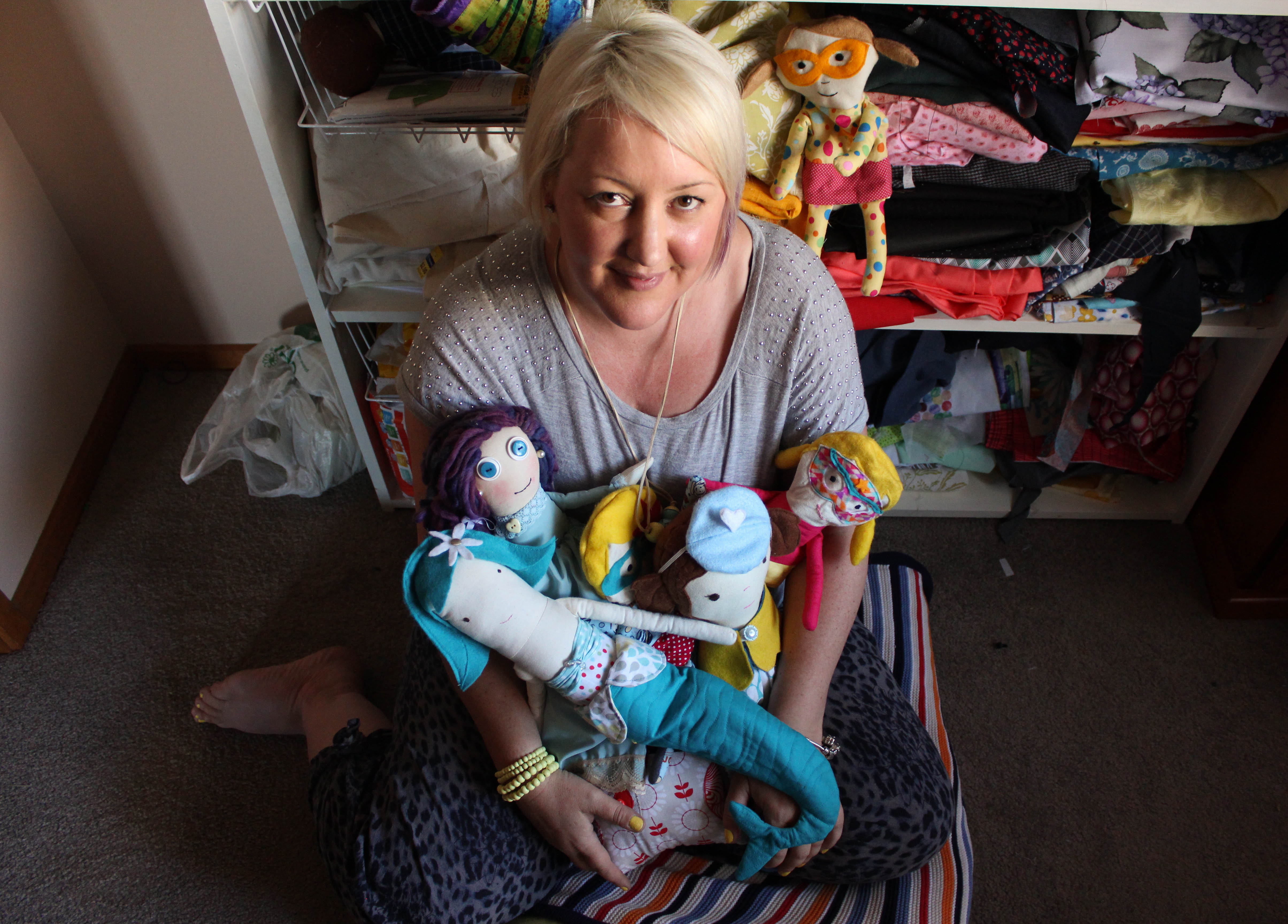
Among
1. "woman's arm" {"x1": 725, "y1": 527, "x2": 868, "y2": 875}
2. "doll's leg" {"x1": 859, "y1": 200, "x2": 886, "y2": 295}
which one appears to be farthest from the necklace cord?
"doll's leg" {"x1": 859, "y1": 200, "x2": 886, "y2": 295}

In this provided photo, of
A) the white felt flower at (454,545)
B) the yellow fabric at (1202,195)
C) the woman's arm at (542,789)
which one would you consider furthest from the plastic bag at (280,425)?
the yellow fabric at (1202,195)

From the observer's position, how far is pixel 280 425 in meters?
1.71

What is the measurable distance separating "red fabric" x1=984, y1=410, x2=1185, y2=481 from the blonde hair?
37.1 inches

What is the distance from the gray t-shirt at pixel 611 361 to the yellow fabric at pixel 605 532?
0.11 m

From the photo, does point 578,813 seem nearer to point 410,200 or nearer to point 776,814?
point 776,814

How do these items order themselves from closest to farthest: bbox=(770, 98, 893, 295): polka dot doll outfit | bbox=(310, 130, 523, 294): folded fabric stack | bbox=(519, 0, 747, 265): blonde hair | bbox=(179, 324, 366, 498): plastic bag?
bbox=(519, 0, 747, 265): blonde hair → bbox=(770, 98, 893, 295): polka dot doll outfit → bbox=(310, 130, 523, 294): folded fabric stack → bbox=(179, 324, 366, 498): plastic bag

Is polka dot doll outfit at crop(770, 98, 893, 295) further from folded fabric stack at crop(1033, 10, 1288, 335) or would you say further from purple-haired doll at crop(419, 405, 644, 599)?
purple-haired doll at crop(419, 405, 644, 599)

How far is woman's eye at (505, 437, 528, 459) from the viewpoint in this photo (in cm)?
94

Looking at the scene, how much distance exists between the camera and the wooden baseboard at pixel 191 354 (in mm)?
1955

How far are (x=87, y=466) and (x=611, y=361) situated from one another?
1.31 m

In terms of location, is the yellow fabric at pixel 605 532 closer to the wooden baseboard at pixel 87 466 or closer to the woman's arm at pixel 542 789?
the woman's arm at pixel 542 789

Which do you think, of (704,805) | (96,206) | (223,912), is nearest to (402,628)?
(223,912)

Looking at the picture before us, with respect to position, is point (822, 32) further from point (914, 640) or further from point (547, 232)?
point (914, 640)

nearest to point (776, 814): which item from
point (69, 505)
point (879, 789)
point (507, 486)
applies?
point (879, 789)
